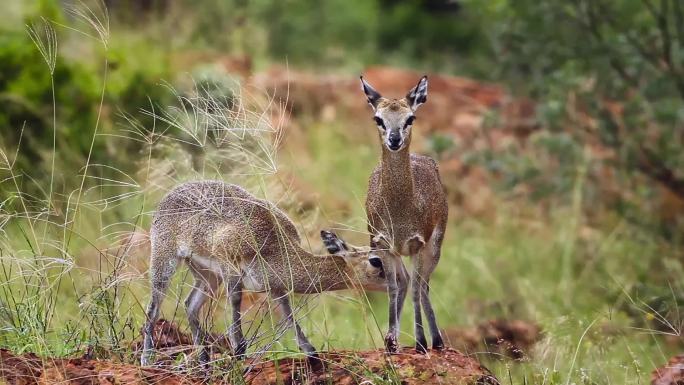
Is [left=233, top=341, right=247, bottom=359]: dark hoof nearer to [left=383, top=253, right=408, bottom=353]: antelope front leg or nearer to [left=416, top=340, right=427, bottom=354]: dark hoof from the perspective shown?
[left=383, top=253, right=408, bottom=353]: antelope front leg

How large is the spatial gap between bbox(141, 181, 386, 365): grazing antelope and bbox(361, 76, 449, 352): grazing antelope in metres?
0.20

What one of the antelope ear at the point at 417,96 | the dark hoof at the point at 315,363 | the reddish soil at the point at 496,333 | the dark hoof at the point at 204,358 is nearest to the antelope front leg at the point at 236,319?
the dark hoof at the point at 204,358

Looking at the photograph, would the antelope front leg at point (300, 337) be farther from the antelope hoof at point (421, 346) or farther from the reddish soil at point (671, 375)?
the reddish soil at point (671, 375)

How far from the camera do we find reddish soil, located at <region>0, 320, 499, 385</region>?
Result: 212 inches

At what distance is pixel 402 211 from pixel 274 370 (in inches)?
38.0

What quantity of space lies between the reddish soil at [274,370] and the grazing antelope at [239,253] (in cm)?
27

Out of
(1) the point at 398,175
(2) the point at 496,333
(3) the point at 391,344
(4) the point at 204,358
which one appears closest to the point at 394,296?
(3) the point at 391,344

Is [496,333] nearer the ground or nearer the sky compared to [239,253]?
nearer the ground

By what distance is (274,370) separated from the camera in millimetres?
5781

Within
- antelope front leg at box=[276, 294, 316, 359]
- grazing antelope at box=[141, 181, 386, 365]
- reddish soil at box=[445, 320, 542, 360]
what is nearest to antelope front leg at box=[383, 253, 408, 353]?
grazing antelope at box=[141, 181, 386, 365]

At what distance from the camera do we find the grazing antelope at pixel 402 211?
18.7ft

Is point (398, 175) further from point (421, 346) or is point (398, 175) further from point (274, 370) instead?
point (274, 370)

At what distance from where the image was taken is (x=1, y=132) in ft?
38.9

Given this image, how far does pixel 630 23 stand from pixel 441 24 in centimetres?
1366
